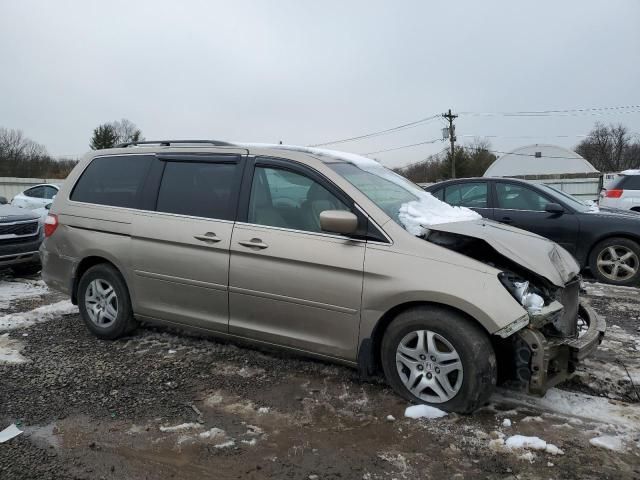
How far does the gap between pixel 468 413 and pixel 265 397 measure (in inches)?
55.6

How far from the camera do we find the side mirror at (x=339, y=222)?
344 centimetres

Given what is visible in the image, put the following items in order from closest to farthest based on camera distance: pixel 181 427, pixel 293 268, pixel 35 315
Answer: pixel 181 427 < pixel 293 268 < pixel 35 315

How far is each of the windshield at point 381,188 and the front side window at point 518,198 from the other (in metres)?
3.96

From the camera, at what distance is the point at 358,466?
2791 mm

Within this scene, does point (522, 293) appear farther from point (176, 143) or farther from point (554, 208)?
point (554, 208)

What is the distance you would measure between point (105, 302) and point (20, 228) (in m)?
3.83

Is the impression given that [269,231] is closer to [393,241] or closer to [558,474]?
[393,241]

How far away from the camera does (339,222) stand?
3441 millimetres

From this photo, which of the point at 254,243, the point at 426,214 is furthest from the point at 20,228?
the point at 426,214

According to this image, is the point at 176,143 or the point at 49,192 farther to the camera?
the point at 49,192

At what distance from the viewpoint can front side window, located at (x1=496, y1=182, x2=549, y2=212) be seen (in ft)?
25.2

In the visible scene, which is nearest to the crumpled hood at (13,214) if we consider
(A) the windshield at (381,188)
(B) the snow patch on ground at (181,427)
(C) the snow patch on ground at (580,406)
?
(B) the snow patch on ground at (181,427)

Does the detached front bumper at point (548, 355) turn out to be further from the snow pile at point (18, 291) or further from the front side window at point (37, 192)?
the front side window at point (37, 192)

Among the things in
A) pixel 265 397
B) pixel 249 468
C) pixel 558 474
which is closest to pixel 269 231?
pixel 265 397
